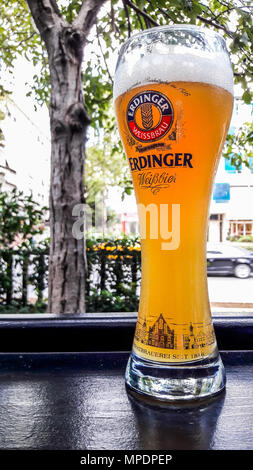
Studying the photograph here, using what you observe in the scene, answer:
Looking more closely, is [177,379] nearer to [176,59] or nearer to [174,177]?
[174,177]

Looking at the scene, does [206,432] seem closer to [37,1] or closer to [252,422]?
[252,422]

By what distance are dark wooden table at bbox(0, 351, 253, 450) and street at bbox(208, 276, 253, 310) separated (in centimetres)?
336

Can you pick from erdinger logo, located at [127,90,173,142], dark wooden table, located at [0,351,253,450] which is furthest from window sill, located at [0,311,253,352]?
erdinger logo, located at [127,90,173,142]

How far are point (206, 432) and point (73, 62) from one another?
5.59 feet

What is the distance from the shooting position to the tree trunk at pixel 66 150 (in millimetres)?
1640

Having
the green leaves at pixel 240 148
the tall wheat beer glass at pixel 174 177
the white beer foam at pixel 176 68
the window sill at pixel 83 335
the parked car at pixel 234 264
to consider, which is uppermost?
the green leaves at pixel 240 148

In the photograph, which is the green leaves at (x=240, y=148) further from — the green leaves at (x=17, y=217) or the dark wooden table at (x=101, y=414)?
the dark wooden table at (x=101, y=414)

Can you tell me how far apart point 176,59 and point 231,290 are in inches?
153

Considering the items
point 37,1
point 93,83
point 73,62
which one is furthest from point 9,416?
point 93,83

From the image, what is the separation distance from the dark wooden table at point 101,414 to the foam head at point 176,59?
16.0 inches

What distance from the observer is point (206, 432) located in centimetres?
34

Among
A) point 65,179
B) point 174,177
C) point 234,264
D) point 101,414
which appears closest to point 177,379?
point 101,414

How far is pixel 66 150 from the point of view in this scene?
1.69 m

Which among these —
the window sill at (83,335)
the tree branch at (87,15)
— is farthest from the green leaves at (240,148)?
the window sill at (83,335)
